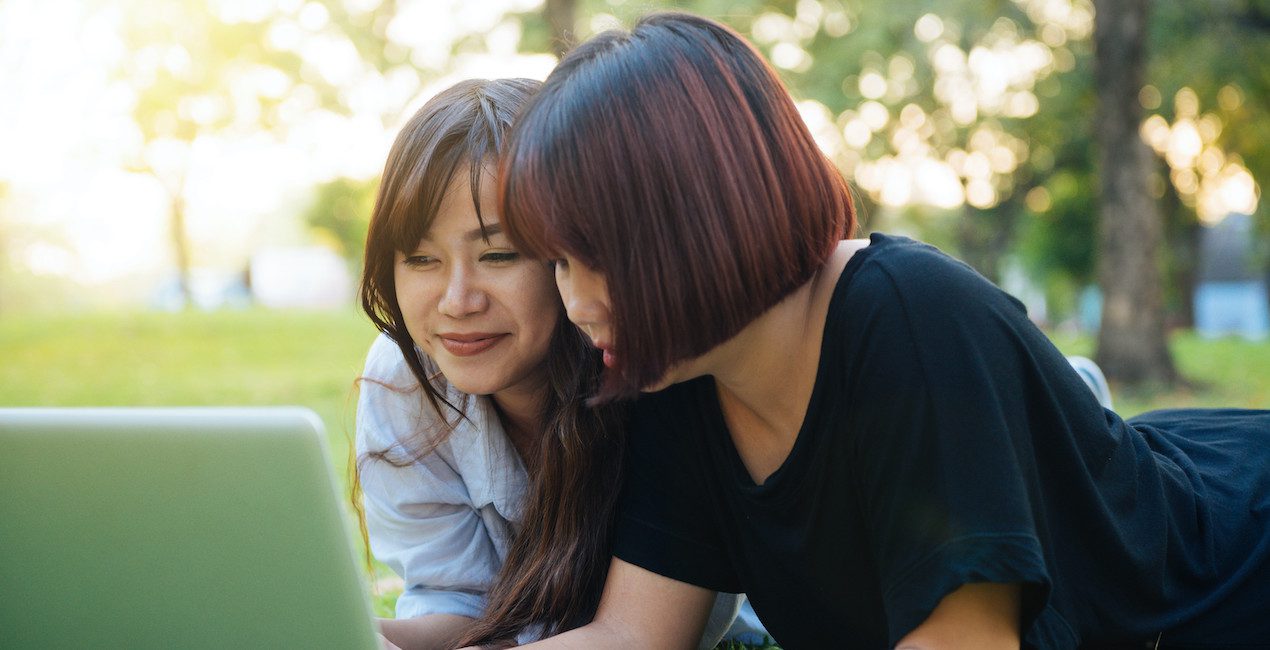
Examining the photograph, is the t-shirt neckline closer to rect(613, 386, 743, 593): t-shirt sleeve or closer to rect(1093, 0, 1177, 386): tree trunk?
rect(613, 386, 743, 593): t-shirt sleeve

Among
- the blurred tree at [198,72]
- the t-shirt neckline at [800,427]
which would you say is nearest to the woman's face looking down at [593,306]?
the t-shirt neckline at [800,427]

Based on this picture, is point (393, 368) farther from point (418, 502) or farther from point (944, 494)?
point (944, 494)

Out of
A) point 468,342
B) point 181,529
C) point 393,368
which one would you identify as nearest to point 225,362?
point 393,368

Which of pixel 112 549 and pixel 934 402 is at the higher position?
pixel 934 402

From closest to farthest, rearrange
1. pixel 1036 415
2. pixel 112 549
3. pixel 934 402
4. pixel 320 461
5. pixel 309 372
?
pixel 320 461 < pixel 112 549 < pixel 934 402 < pixel 1036 415 < pixel 309 372

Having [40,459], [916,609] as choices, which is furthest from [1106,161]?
[40,459]

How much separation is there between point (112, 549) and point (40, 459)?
134mm

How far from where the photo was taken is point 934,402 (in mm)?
1467

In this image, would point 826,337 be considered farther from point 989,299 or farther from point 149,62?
point 149,62

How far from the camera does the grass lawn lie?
32.8 ft

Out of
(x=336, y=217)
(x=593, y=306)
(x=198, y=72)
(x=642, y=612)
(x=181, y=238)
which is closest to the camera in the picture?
(x=593, y=306)

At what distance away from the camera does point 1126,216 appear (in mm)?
9242

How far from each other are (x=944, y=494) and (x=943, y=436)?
2.9 inches

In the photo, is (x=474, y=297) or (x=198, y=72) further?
(x=198, y=72)
